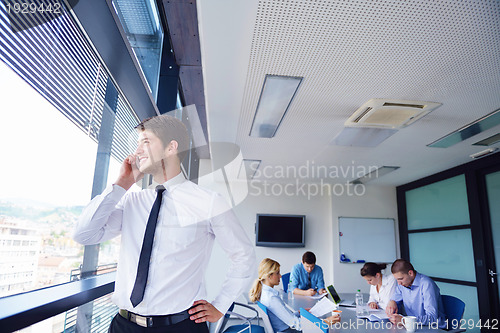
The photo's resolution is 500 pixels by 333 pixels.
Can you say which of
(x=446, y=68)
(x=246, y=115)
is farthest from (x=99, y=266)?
(x=446, y=68)

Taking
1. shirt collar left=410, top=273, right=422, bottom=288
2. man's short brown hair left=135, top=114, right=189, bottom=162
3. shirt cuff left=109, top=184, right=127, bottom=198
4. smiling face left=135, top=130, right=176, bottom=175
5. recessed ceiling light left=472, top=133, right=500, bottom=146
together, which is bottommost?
shirt collar left=410, top=273, right=422, bottom=288

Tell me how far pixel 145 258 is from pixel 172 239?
0.13 meters

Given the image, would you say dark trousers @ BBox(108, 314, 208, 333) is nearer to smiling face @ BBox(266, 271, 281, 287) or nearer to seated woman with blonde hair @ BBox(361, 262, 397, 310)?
smiling face @ BBox(266, 271, 281, 287)

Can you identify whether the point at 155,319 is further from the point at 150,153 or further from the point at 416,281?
the point at 416,281

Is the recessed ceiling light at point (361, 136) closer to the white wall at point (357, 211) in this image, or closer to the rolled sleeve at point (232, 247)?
the rolled sleeve at point (232, 247)

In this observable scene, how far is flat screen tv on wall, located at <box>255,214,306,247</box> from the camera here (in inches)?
275

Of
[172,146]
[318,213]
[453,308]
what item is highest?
[318,213]

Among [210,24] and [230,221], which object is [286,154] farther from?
[230,221]

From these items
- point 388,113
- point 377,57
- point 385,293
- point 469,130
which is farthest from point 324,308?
point 469,130

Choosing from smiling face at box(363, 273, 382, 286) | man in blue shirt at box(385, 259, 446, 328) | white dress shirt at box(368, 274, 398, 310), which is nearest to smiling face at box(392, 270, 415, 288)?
man in blue shirt at box(385, 259, 446, 328)

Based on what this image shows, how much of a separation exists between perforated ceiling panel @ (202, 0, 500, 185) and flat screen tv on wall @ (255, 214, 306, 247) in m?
3.40

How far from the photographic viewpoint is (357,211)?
739 cm

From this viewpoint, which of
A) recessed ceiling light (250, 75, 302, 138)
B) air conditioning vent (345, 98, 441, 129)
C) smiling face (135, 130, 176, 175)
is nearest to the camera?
smiling face (135, 130, 176, 175)

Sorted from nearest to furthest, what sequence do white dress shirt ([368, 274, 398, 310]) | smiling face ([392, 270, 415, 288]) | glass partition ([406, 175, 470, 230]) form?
1. smiling face ([392, 270, 415, 288])
2. white dress shirt ([368, 274, 398, 310])
3. glass partition ([406, 175, 470, 230])
